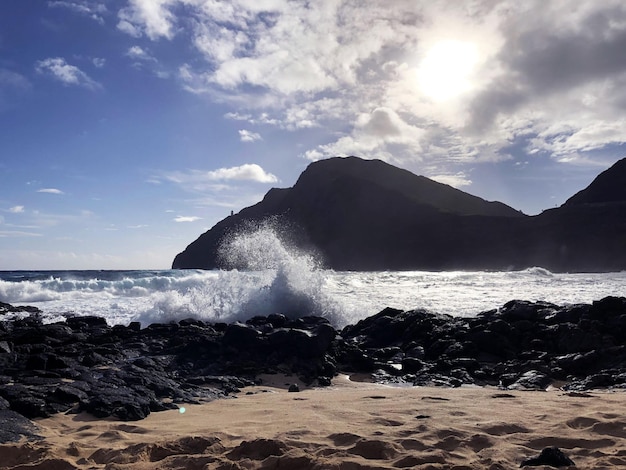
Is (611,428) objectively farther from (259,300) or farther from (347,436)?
(259,300)

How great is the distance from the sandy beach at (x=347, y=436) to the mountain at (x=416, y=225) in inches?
2719

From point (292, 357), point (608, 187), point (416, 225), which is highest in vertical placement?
point (608, 187)

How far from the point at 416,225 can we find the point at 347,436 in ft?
293

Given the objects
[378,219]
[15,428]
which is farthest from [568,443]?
[378,219]

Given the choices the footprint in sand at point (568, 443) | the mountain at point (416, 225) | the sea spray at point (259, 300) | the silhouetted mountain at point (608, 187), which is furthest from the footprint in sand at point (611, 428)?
the silhouetted mountain at point (608, 187)

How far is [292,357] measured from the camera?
1073 centimetres

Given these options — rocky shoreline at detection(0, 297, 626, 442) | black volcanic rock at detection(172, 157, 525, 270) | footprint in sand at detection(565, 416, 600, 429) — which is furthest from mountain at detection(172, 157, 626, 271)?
footprint in sand at detection(565, 416, 600, 429)

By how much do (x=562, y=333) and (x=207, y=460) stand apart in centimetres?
1020

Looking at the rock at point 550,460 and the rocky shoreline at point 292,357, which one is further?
the rocky shoreline at point 292,357

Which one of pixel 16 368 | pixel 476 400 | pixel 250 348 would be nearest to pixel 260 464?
pixel 476 400

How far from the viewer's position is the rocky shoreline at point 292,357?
6812mm

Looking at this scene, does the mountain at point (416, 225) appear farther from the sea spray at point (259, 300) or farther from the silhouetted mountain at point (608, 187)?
the sea spray at point (259, 300)

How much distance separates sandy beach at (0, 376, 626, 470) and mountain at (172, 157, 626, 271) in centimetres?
6906

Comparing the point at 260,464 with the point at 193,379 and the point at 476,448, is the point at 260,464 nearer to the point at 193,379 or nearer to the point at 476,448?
the point at 476,448
